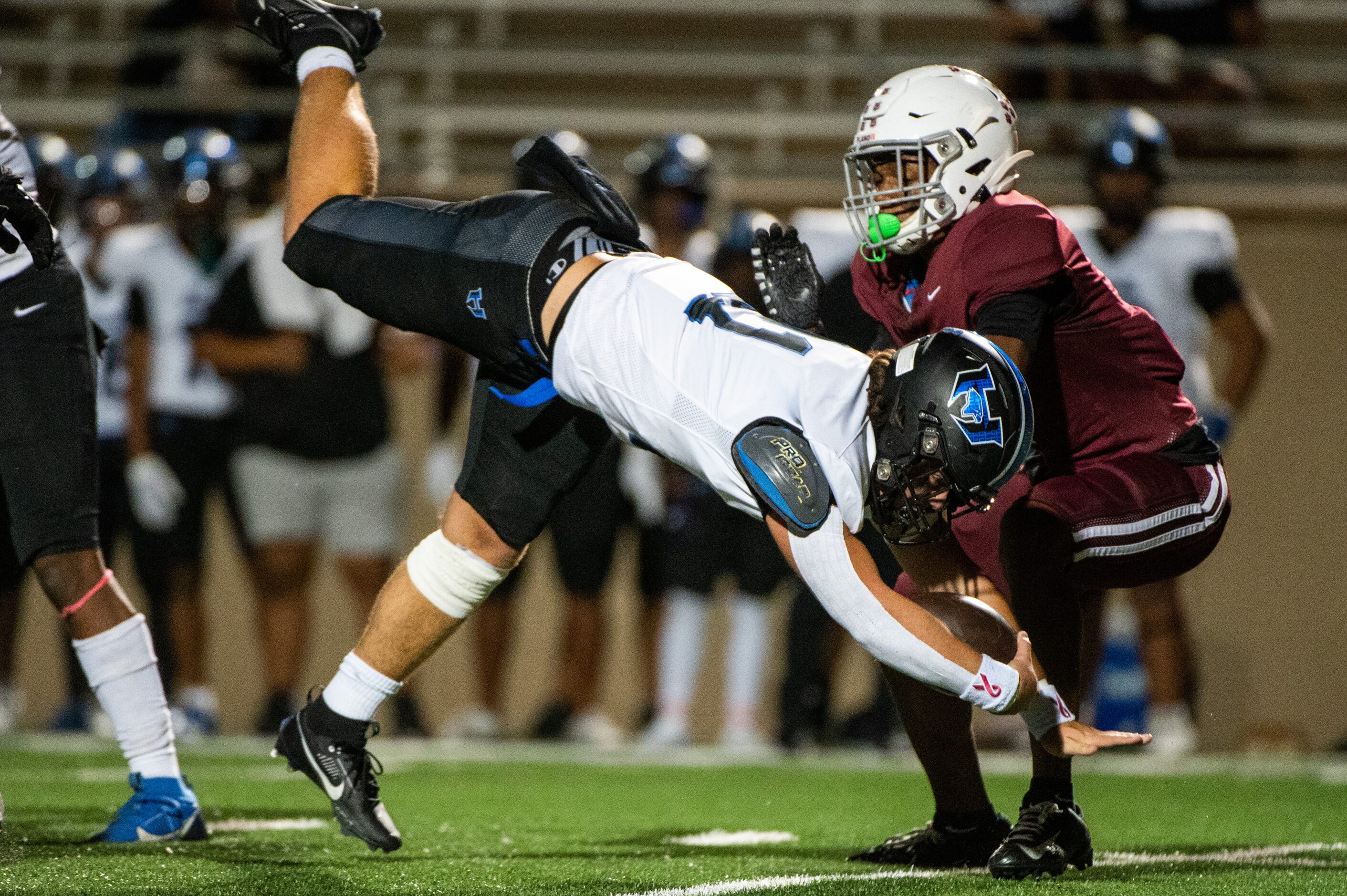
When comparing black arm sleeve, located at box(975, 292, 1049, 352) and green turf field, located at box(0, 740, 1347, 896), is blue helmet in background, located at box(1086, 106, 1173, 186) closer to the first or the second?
green turf field, located at box(0, 740, 1347, 896)

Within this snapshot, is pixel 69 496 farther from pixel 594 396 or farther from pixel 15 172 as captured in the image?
pixel 594 396

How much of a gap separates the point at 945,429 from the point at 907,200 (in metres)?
0.72

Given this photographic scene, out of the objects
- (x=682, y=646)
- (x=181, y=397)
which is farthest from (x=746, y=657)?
(x=181, y=397)

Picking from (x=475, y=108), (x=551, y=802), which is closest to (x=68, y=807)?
(x=551, y=802)

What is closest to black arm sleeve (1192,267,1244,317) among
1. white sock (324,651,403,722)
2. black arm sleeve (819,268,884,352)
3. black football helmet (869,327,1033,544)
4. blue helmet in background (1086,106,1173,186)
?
blue helmet in background (1086,106,1173,186)

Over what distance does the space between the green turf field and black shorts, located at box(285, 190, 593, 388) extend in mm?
1032

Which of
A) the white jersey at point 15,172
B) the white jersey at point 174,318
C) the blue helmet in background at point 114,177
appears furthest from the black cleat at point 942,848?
the blue helmet in background at point 114,177

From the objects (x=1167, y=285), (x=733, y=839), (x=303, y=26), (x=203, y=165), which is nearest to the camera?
Answer: (x=303, y=26)

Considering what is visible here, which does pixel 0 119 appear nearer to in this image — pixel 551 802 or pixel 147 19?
pixel 551 802

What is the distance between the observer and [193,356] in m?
7.01

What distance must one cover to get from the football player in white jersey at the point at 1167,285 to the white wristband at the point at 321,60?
3.42 m

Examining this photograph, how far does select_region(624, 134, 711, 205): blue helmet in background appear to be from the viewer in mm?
6820

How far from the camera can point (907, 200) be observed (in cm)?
349

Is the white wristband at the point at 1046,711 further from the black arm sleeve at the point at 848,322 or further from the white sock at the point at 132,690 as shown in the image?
the white sock at the point at 132,690
